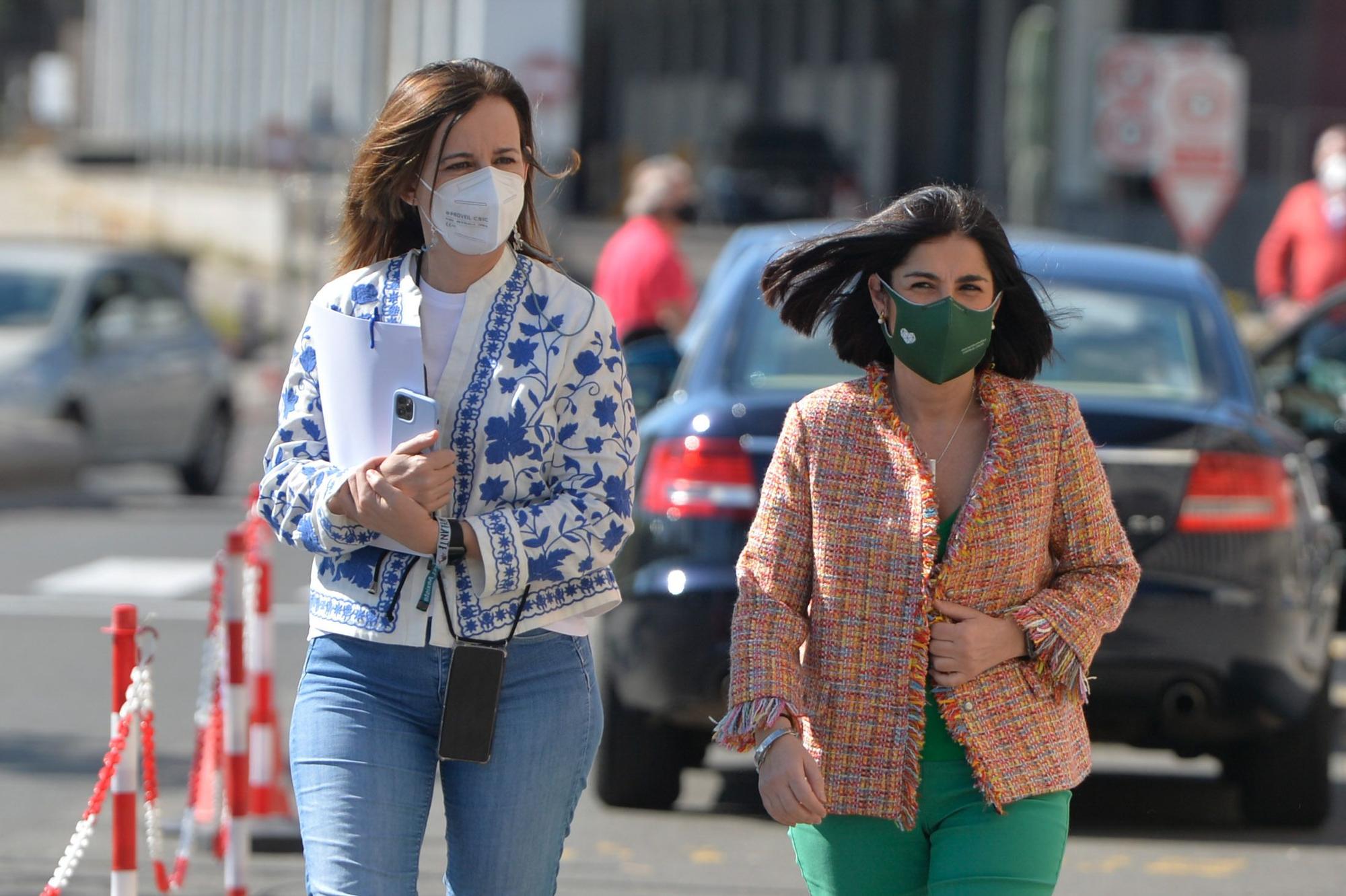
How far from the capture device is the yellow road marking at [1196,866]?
6.18m

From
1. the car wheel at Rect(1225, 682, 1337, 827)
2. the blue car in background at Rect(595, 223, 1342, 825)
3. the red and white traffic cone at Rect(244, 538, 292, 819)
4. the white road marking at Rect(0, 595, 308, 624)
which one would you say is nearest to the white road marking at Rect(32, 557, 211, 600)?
the white road marking at Rect(0, 595, 308, 624)

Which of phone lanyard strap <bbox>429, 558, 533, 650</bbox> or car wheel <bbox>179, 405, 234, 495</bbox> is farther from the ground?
phone lanyard strap <bbox>429, 558, 533, 650</bbox>

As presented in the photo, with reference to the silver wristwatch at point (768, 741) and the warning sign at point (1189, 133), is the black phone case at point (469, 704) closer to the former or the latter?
the silver wristwatch at point (768, 741)

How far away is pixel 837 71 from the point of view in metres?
54.1

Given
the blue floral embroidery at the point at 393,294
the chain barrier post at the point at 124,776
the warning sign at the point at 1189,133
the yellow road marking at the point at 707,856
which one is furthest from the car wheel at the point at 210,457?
the blue floral embroidery at the point at 393,294

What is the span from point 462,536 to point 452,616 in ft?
0.42

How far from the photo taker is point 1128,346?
272 inches

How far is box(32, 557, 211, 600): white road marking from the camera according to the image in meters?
11.4

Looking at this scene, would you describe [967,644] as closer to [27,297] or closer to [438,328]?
[438,328]

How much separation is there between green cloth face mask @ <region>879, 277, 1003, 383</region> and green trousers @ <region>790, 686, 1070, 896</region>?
1.67 feet

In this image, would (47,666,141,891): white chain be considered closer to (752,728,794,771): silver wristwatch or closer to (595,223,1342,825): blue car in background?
(752,728,794,771): silver wristwatch

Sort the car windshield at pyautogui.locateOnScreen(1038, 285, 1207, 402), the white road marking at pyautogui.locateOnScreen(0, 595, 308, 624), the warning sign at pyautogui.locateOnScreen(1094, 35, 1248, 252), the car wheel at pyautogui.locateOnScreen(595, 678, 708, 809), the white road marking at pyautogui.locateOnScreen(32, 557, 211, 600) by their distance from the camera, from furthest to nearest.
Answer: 1. the warning sign at pyautogui.locateOnScreen(1094, 35, 1248, 252)
2. the white road marking at pyautogui.locateOnScreen(32, 557, 211, 600)
3. the white road marking at pyautogui.locateOnScreen(0, 595, 308, 624)
4. the car windshield at pyautogui.locateOnScreen(1038, 285, 1207, 402)
5. the car wheel at pyautogui.locateOnScreen(595, 678, 708, 809)

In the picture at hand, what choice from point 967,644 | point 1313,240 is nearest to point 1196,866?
point 967,644

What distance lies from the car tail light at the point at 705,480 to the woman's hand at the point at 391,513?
281 centimetres
